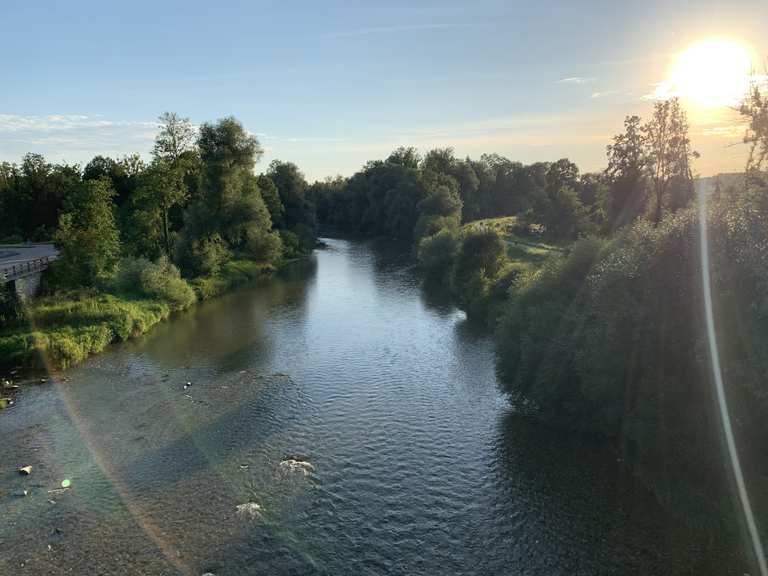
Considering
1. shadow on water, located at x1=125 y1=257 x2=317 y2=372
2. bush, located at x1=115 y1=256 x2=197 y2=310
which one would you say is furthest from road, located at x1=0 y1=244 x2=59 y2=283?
shadow on water, located at x1=125 y1=257 x2=317 y2=372

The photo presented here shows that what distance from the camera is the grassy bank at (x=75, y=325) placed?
3638 centimetres

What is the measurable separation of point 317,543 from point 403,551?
3.03m

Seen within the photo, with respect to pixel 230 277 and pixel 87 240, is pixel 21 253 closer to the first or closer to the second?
pixel 87 240

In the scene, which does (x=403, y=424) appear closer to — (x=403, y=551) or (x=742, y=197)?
(x=403, y=551)

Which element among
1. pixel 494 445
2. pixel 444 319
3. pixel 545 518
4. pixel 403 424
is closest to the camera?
pixel 545 518

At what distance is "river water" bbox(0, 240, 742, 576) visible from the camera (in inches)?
712

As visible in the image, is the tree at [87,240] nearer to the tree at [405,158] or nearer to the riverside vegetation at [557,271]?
the riverside vegetation at [557,271]

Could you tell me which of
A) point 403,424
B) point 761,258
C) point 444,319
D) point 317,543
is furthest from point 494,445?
point 444,319

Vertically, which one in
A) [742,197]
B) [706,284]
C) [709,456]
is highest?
[742,197]

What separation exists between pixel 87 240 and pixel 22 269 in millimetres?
5464

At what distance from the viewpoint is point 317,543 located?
18766 millimetres

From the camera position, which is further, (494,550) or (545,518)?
(545,518)

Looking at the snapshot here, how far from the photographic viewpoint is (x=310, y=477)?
2292 centimetres

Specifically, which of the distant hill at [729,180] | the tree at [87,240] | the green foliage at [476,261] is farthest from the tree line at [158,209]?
the distant hill at [729,180]
